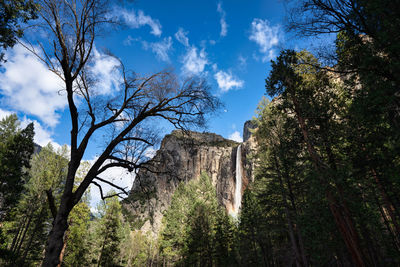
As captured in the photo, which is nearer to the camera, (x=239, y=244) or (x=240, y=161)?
(x=239, y=244)

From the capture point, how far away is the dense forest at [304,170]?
5.88m

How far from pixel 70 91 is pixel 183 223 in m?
27.2

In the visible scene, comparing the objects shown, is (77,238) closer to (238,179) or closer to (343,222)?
(343,222)

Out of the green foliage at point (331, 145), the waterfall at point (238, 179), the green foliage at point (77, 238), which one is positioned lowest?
the green foliage at point (77, 238)

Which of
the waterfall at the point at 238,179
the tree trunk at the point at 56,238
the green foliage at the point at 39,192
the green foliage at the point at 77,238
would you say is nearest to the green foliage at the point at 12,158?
the green foliage at the point at 39,192

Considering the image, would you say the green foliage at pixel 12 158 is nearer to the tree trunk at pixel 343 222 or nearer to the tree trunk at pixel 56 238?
the tree trunk at pixel 56 238

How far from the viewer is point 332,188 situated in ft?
27.0

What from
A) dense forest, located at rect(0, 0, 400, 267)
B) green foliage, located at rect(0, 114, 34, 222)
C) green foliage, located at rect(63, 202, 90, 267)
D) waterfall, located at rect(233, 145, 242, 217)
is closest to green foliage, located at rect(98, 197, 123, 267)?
dense forest, located at rect(0, 0, 400, 267)

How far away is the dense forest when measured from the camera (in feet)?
19.3

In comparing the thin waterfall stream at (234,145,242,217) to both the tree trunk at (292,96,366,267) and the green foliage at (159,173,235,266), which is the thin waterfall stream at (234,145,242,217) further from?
the tree trunk at (292,96,366,267)

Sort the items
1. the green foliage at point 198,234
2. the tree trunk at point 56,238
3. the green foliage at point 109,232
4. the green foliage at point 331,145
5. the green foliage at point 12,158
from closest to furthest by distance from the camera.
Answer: the tree trunk at point 56,238 < the green foliage at point 331,145 < the green foliage at point 12,158 < the green foliage at point 109,232 < the green foliage at point 198,234

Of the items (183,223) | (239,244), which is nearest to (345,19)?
(239,244)

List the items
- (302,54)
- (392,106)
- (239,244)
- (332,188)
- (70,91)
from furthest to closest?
(239,244), (302,54), (332,188), (392,106), (70,91)

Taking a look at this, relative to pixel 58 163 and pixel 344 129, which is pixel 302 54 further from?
pixel 58 163
